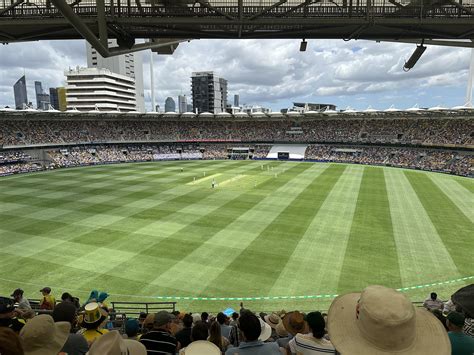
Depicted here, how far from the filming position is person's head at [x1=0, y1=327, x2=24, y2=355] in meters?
2.72

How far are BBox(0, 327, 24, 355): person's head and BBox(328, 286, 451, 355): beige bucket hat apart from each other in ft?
8.82

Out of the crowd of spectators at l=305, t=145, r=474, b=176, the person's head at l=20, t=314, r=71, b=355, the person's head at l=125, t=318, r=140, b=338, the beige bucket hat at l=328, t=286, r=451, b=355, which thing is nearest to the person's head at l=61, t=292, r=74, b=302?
the person's head at l=125, t=318, r=140, b=338

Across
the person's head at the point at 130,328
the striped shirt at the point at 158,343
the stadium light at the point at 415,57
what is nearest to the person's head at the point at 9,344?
the striped shirt at the point at 158,343

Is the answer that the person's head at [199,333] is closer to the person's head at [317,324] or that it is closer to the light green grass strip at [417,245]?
the person's head at [317,324]

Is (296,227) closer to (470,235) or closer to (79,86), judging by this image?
(470,235)

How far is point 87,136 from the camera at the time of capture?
69.6 meters

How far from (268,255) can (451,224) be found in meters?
14.4

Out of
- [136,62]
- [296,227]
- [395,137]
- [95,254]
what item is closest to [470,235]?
[296,227]

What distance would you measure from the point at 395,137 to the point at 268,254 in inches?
2178

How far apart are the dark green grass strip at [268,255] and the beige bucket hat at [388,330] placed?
12195mm

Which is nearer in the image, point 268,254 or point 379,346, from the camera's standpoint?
point 379,346

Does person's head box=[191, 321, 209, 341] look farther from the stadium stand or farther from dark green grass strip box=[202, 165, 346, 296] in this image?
the stadium stand

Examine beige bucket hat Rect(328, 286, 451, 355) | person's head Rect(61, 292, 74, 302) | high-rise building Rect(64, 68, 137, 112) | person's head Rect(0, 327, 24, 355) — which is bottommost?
person's head Rect(61, 292, 74, 302)

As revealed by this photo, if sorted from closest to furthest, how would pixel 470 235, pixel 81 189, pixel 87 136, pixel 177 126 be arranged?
1. pixel 470 235
2. pixel 81 189
3. pixel 87 136
4. pixel 177 126
